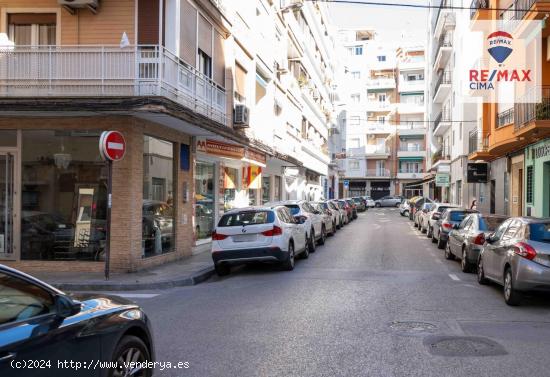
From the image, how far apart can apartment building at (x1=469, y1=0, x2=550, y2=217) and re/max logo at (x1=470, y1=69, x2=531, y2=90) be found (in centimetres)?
102

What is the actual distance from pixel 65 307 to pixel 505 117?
20.6 meters

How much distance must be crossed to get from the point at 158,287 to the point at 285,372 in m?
6.20

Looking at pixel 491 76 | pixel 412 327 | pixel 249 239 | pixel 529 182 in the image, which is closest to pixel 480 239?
pixel 249 239

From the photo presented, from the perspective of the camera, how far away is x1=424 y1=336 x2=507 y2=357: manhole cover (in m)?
5.99

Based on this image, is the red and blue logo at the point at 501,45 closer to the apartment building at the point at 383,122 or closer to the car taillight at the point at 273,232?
the car taillight at the point at 273,232

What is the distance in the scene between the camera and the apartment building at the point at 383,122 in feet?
238

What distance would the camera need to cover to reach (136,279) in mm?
11539

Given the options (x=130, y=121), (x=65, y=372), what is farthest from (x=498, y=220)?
(x=65, y=372)

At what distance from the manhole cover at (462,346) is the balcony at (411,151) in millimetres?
68479

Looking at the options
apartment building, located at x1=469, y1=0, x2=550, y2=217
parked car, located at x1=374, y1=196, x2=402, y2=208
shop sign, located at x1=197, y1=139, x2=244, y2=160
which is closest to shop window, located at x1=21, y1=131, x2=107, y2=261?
→ shop sign, located at x1=197, y1=139, x2=244, y2=160

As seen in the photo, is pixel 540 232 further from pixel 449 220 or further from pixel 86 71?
pixel 86 71

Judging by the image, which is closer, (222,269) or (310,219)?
(222,269)

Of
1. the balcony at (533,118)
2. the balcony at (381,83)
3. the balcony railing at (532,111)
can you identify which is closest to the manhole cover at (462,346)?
the balcony at (533,118)

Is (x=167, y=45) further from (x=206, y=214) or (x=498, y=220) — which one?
A: (x=498, y=220)
